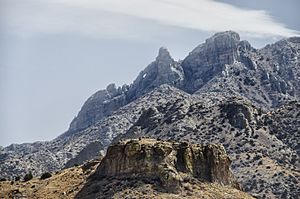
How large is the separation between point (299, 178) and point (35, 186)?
94390mm

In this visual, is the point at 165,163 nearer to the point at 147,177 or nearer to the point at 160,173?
the point at 160,173

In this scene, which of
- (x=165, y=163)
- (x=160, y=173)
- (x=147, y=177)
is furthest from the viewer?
(x=165, y=163)

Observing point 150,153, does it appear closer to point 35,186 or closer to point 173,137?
point 35,186

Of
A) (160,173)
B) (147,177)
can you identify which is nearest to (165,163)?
(160,173)

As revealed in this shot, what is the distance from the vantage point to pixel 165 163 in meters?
85.9

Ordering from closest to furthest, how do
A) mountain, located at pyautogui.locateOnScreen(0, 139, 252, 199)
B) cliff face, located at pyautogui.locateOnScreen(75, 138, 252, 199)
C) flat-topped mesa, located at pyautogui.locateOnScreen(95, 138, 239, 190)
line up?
1. cliff face, located at pyautogui.locateOnScreen(75, 138, 252, 199)
2. mountain, located at pyautogui.locateOnScreen(0, 139, 252, 199)
3. flat-topped mesa, located at pyautogui.locateOnScreen(95, 138, 239, 190)

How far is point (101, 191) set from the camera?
83.9 m

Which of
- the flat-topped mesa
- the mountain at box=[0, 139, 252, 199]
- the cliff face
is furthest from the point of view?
the flat-topped mesa

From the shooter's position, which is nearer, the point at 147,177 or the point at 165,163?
the point at 147,177

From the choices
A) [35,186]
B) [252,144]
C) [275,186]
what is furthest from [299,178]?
[35,186]

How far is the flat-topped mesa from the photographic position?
8562cm

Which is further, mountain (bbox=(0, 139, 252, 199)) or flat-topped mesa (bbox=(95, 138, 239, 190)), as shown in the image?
flat-topped mesa (bbox=(95, 138, 239, 190))

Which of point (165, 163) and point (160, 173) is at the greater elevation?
point (165, 163)

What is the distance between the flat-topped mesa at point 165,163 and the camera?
8562 centimetres
